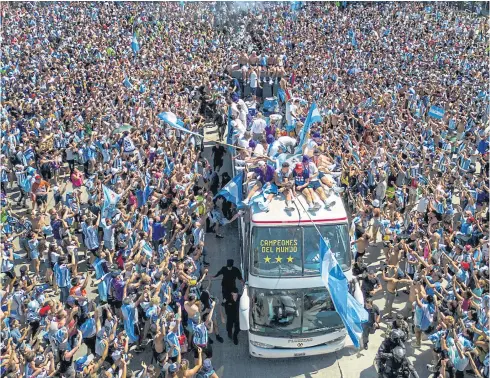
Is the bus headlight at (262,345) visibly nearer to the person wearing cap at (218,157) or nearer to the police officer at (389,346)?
the police officer at (389,346)

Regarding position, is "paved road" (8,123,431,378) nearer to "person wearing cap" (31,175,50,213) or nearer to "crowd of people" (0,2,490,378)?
"crowd of people" (0,2,490,378)

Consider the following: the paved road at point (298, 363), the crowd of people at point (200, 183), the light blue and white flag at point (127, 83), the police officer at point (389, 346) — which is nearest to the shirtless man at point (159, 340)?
the crowd of people at point (200, 183)

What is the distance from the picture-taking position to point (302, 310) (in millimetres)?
9445

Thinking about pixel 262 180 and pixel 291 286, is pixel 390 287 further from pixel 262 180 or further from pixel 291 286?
pixel 262 180

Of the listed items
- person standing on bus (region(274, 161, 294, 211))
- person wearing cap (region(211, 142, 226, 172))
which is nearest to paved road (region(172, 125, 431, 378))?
person standing on bus (region(274, 161, 294, 211))

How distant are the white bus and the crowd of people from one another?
456 mm

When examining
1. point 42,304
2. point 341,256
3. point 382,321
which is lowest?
point 382,321

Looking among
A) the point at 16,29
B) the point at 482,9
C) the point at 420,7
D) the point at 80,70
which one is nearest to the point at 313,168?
the point at 80,70

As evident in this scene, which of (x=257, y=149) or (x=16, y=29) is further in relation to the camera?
(x=16, y=29)

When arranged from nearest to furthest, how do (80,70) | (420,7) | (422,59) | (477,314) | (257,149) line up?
(477,314) → (257,149) → (80,70) → (422,59) → (420,7)

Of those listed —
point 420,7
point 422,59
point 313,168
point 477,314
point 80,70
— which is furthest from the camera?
point 420,7

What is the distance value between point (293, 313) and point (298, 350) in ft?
2.27

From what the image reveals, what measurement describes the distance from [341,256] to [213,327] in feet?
9.56

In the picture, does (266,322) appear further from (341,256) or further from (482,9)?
(482,9)
